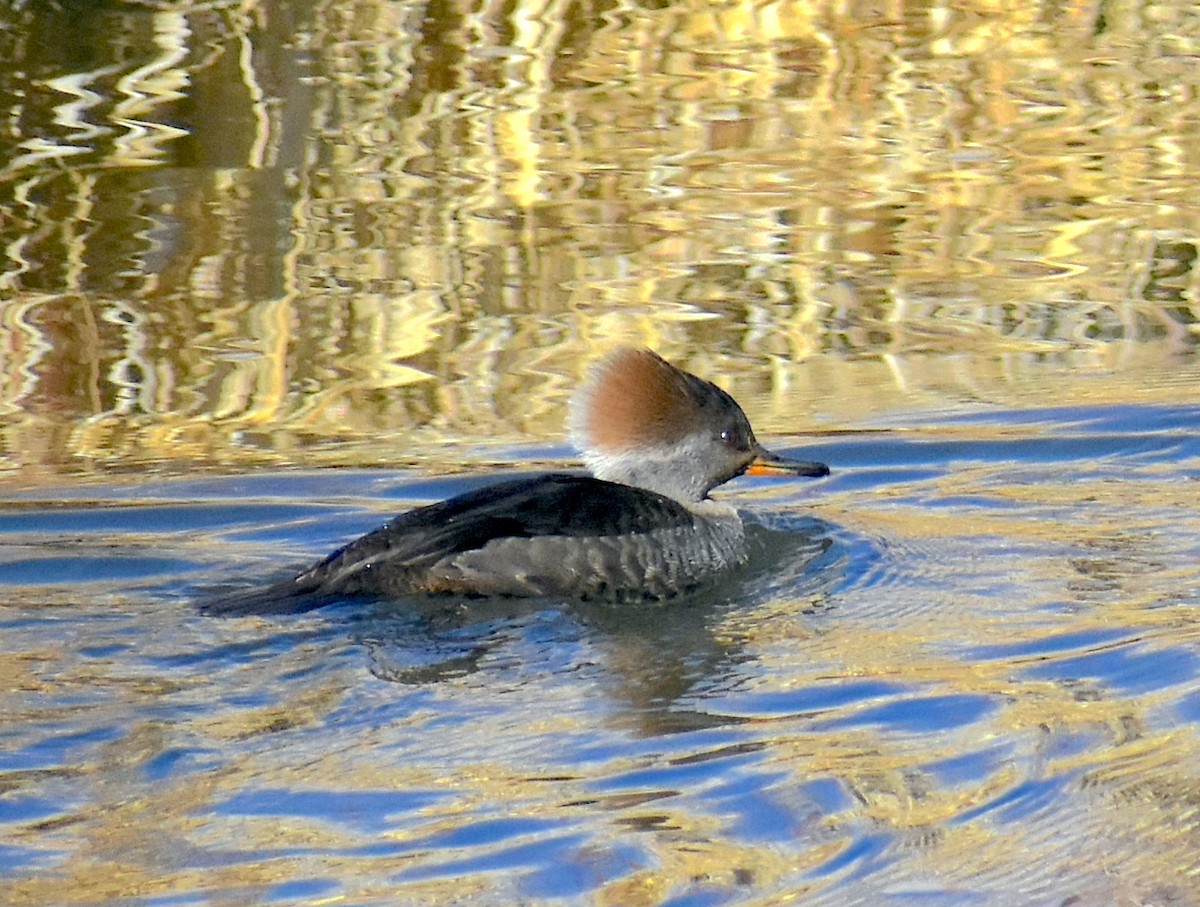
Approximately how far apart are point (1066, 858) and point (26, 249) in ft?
23.1

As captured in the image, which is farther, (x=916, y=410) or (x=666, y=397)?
(x=916, y=410)

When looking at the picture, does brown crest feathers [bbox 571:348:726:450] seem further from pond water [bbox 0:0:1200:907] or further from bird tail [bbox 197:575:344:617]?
bird tail [bbox 197:575:344:617]

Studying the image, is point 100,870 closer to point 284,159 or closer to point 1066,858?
point 1066,858

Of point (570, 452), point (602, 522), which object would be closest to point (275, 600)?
point (602, 522)

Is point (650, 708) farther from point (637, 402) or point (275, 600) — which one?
point (637, 402)

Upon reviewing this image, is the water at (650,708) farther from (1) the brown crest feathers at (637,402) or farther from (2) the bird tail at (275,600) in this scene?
(1) the brown crest feathers at (637,402)

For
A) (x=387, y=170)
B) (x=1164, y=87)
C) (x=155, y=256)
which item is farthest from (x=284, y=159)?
(x=1164, y=87)

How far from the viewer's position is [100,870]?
14.0ft

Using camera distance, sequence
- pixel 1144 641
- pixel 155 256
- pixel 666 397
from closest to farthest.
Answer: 1. pixel 1144 641
2. pixel 666 397
3. pixel 155 256

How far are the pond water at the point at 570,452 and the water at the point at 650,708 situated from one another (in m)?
0.02

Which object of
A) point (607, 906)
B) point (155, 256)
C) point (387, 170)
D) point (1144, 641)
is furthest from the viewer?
point (387, 170)

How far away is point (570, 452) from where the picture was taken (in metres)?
7.89

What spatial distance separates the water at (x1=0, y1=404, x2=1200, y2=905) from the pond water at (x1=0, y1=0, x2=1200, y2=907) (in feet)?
0.06

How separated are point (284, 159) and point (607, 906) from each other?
7.68 meters
